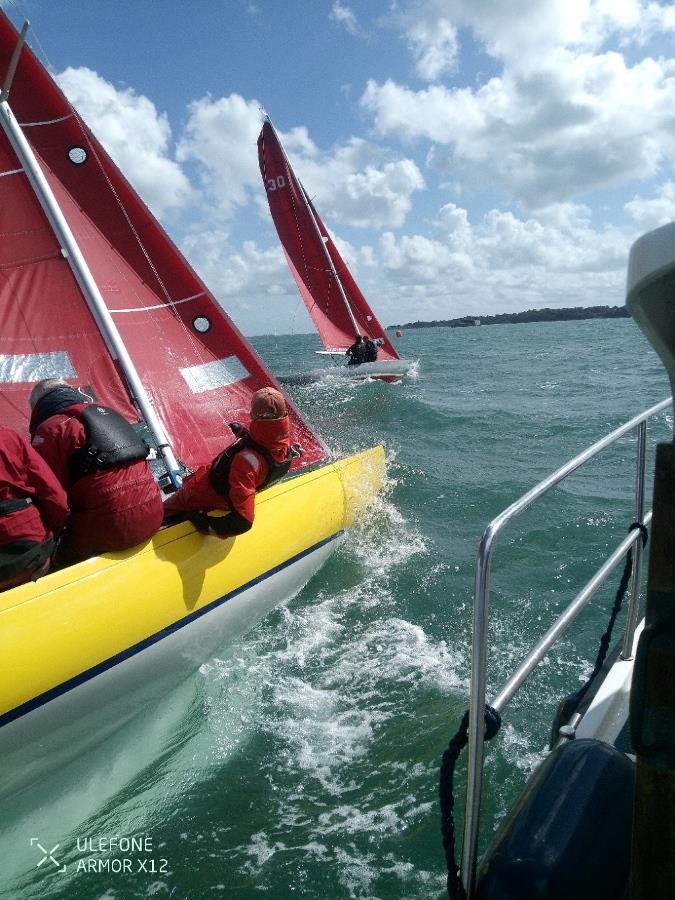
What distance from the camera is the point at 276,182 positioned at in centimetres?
1716

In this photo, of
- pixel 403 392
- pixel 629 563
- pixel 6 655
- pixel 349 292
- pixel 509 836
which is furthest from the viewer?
pixel 349 292

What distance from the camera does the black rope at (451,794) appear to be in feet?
4.60

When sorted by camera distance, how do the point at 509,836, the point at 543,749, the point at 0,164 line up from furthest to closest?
the point at 0,164 < the point at 543,749 < the point at 509,836

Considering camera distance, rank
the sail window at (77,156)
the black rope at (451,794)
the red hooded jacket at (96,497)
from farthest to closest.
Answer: the sail window at (77,156) < the red hooded jacket at (96,497) < the black rope at (451,794)

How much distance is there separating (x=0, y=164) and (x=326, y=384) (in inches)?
502

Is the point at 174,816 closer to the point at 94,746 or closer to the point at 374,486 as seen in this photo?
the point at 94,746

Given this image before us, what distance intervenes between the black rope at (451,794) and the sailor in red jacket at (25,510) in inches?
87.6

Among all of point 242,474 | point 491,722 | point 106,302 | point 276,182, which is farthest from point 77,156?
point 276,182

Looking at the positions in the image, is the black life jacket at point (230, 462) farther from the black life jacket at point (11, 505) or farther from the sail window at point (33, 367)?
the sail window at point (33, 367)

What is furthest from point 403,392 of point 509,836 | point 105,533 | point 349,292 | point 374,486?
point 509,836

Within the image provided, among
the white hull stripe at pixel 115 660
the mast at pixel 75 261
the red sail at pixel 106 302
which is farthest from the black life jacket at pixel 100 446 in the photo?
the red sail at pixel 106 302

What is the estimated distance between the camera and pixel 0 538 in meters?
2.83

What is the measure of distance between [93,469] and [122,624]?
83cm

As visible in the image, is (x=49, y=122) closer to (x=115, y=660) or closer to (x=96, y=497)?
(x=96, y=497)
